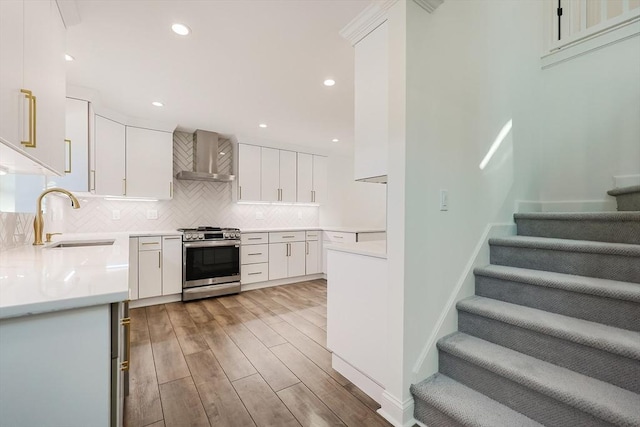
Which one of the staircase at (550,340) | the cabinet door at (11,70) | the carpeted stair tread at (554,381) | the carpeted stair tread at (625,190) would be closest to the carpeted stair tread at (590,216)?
the staircase at (550,340)

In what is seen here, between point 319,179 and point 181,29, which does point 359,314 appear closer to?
point 181,29

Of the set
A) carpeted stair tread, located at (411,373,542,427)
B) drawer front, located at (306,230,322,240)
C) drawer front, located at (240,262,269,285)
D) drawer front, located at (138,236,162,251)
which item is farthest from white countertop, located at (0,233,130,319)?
drawer front, located at (306,230,322,240)

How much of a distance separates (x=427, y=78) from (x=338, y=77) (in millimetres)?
1245

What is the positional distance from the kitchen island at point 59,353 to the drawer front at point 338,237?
3613 millimetres

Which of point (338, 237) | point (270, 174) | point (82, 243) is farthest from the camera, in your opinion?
point (270, 174)

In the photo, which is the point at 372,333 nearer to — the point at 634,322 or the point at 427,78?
the point at 634,322

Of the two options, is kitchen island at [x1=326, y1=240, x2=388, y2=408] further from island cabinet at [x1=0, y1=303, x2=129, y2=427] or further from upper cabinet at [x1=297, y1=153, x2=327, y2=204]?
upper cabinet at [x1=297, y1=153, x2=327, y2=204]

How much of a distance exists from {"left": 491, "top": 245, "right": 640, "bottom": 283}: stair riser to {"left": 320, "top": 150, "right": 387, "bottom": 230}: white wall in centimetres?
340

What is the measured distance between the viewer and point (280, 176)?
4828 mm

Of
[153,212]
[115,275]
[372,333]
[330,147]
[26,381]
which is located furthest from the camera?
[330,147]

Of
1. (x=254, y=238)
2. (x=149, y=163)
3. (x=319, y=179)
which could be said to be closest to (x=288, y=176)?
(x=319, y=179)

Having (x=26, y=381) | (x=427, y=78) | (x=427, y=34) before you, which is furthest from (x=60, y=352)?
(x=427, y=34)

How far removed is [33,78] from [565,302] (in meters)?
2.96

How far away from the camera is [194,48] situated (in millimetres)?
2137
